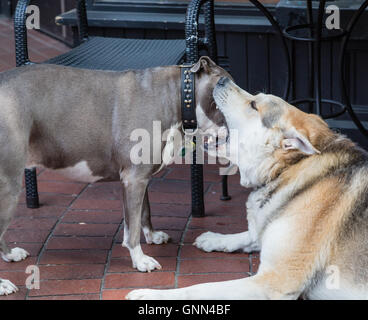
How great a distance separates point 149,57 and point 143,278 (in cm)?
131

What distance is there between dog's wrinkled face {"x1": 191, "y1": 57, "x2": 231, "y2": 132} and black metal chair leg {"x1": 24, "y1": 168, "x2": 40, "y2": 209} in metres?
1.21

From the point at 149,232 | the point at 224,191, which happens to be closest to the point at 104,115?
the point at 149,232

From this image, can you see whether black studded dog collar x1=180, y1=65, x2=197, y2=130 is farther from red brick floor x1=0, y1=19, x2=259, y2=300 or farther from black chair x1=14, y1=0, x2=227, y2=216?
red brick floor x1=0, y1=19, x2=259, y2=300

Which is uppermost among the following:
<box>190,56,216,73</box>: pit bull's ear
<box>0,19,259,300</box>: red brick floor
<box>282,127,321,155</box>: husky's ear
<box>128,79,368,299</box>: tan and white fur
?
<box>190,56,216,73</box>: pit bull's ear

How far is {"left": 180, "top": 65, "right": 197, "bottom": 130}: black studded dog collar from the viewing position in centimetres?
347

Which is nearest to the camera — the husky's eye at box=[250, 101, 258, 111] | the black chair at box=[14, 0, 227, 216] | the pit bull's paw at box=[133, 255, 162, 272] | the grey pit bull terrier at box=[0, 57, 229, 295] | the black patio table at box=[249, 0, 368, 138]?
the husky's eye at box=[250, 101, 258, 111]

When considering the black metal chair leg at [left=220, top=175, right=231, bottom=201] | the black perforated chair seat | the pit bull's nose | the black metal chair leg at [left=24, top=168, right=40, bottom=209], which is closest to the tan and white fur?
the pit bull's nose

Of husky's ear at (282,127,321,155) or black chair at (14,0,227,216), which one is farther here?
black chair at (14,0,227,216)

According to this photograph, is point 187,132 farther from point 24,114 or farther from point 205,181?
point 205,181

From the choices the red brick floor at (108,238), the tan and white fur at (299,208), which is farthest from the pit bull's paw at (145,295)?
the red brick floor at (108,238)

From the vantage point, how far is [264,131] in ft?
10.5

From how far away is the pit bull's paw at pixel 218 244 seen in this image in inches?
147

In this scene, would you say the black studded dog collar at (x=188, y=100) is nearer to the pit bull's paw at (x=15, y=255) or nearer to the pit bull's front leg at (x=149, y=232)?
the pit bull's front leg at (x=149, y=232)

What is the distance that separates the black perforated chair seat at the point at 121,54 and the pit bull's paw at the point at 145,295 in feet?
4.12
